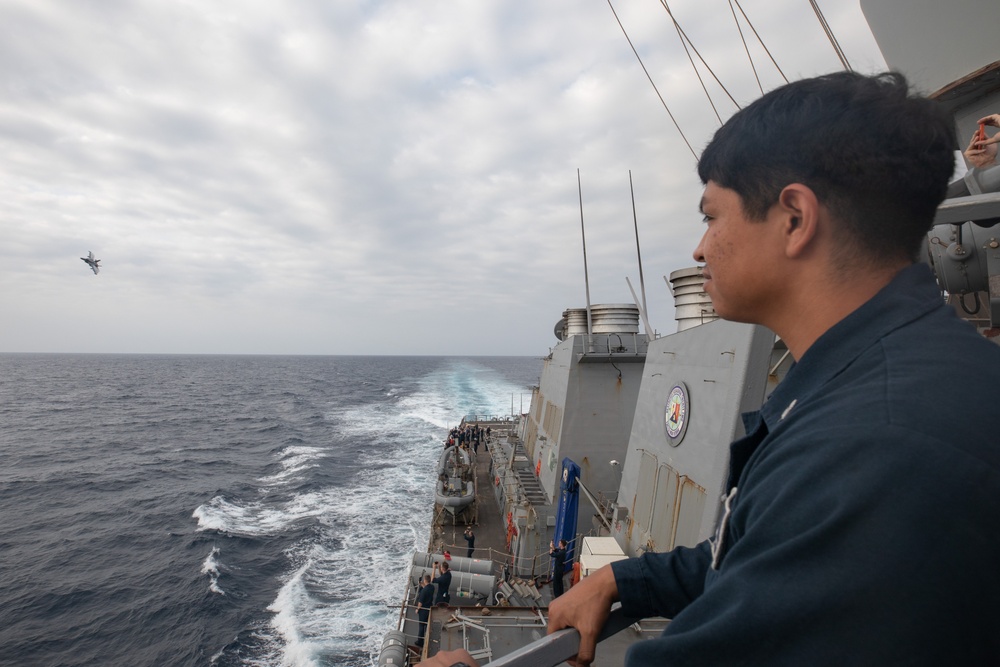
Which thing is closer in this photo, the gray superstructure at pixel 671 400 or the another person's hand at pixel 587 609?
the another person's hand at pixel 587 609

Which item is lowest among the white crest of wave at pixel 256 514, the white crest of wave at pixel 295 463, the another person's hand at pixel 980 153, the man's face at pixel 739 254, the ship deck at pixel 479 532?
the white crest of wave at pixel 256 514

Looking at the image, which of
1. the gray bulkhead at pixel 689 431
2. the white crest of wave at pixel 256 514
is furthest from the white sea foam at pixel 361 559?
the gray bulkhead at pixel 689 431

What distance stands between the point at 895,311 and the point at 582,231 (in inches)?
610

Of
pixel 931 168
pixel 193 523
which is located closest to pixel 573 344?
pixel 931 168

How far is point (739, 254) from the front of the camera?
129 cm

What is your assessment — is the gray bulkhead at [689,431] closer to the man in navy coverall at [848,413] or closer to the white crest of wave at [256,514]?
the man in navy coverall at [848,413]

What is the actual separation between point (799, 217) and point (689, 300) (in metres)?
8.68

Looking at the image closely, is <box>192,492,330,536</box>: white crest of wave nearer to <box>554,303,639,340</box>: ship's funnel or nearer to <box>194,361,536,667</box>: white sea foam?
<box>194,361,536,667</box>: white sea foam

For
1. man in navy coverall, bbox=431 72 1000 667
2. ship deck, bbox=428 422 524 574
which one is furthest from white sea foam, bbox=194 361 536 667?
Answer: man in navy coverall, bbox=431 72 1000 667

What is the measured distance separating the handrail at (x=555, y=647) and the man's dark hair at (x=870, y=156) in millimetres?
1202

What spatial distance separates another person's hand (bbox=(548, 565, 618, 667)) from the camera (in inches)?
61.1

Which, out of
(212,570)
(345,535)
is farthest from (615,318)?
(212,570)

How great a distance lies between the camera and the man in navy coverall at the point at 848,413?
695 millimetres

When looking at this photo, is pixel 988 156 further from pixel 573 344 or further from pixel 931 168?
pixel 573 344
